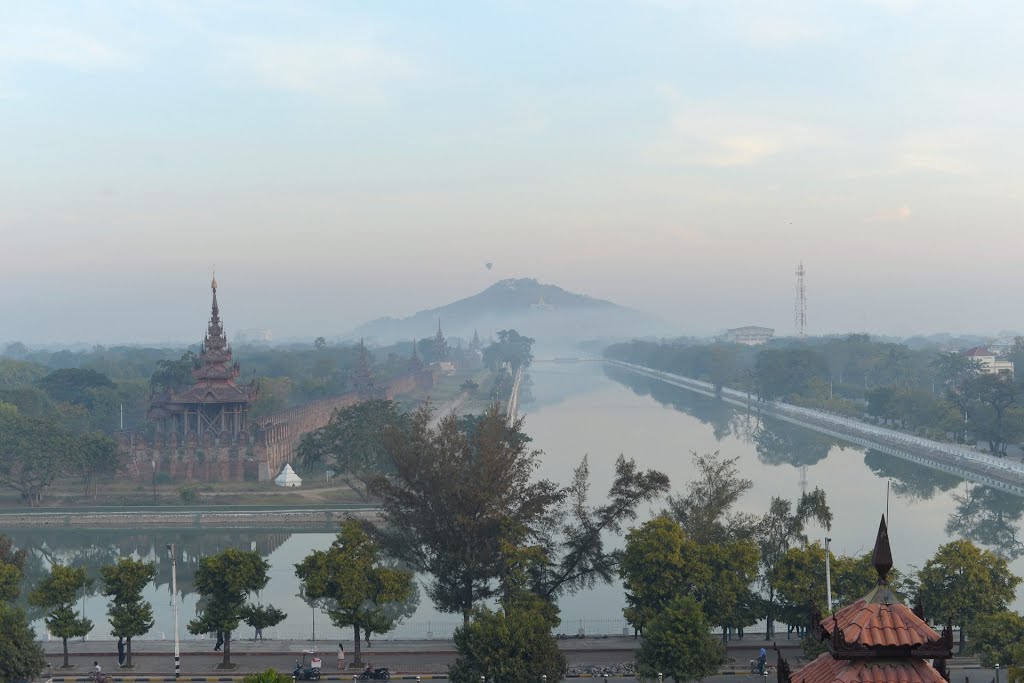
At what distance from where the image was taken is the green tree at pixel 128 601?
2542cm

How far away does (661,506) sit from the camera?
131 feet

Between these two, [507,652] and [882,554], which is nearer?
[882,554]

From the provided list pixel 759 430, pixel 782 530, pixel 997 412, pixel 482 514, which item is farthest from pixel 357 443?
pixel 759 430

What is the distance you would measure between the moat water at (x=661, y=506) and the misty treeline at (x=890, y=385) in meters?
5.62

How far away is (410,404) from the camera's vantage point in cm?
10494

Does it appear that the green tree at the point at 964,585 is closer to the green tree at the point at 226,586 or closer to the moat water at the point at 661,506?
the moat water at the point at 661,506

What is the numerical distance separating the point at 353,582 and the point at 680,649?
8382mm

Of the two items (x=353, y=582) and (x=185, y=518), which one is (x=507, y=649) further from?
(x=185, y=518)

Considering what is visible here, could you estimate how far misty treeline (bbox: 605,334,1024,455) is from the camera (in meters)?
65.1

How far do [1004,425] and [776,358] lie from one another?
45.6 meters

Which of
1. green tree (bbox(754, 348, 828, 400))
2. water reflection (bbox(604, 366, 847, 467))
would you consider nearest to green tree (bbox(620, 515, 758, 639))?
water reflection (bbox(604, 366, 847, 467))

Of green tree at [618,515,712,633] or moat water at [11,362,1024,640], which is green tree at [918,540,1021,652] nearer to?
green tree at [618,515,712,633]

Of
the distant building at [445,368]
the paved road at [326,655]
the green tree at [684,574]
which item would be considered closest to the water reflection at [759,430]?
the distant building at [445,368]

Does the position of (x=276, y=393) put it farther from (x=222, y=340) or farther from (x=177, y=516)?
(x=177, y=516)
